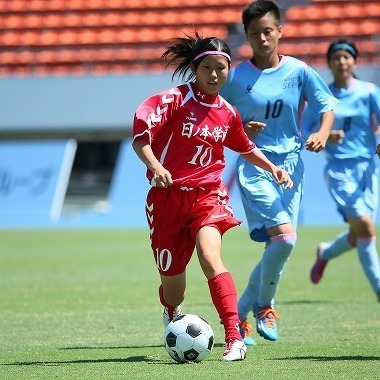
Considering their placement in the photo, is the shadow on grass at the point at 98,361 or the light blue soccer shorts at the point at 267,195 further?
the light blue soccer shorts at the point at 267,195

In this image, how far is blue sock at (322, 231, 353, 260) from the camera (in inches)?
391

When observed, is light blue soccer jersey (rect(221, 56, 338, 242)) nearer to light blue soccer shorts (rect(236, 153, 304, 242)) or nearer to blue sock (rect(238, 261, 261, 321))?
light blue soccer shorts (rect(236, 153, 304, 242))

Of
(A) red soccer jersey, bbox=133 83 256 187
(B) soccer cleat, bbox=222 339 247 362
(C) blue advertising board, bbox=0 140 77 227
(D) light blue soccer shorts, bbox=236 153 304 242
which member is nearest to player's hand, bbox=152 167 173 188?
(A) red soccer jersey, bbox=133 83 256 187

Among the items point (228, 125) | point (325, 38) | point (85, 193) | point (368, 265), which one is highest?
point (228, 125)

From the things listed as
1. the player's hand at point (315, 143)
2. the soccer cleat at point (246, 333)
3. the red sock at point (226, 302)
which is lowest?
the soccer cleat at point (246, 333)

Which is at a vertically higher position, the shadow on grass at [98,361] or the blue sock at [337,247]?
the shadow on grass at [98,361]

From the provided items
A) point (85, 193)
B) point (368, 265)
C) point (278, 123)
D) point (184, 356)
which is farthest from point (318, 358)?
point (85, 193)

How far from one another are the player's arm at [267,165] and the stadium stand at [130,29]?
1582cm

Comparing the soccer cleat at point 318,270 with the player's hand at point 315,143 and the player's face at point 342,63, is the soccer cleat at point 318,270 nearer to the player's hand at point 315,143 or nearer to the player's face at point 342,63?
the player's face at point 342,63

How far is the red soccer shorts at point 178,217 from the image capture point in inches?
231

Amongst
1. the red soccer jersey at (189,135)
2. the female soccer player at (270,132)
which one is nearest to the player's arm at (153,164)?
the red soccer jersey at (189,135)

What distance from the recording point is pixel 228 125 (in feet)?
19.8

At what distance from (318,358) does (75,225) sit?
47.0 ft

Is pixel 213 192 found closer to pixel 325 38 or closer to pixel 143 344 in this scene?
pixel 143 344
